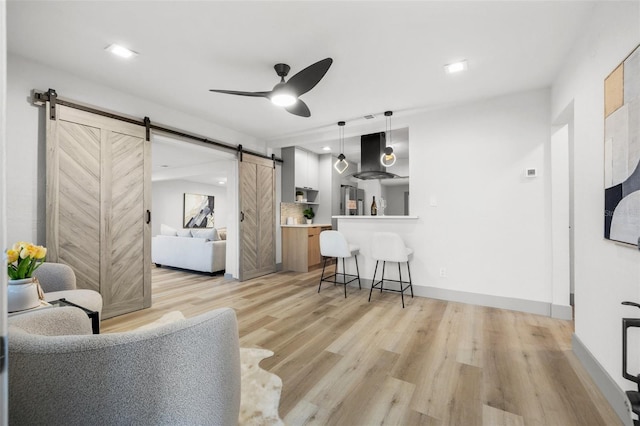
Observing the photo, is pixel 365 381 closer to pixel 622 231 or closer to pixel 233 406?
pixel 233 406

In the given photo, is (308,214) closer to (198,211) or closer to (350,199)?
(350,199)

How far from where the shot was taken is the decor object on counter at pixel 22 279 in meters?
1.46

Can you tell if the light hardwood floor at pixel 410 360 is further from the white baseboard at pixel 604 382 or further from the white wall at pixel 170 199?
the white wall at pixel 170 199

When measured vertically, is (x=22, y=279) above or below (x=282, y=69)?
below

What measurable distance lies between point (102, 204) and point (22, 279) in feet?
5.28

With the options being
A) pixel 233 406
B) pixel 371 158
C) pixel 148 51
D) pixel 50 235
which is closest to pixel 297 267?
pixel 371 158

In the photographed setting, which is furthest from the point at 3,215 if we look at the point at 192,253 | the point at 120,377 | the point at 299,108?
the point at 192,253

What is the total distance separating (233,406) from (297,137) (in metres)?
4.67

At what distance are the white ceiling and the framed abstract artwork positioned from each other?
85 centimetres

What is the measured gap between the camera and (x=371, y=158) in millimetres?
4785

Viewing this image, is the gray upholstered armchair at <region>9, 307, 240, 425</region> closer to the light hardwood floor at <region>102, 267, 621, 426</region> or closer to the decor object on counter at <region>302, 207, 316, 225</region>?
the light hardwood floor at <region>102, 267, 621, 426</region>

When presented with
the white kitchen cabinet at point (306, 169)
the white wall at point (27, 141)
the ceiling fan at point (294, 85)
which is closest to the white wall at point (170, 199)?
the white kitchen cabinet at point (306, 169)

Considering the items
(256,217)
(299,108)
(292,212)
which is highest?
(299,108)

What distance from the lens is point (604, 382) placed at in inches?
63.9
